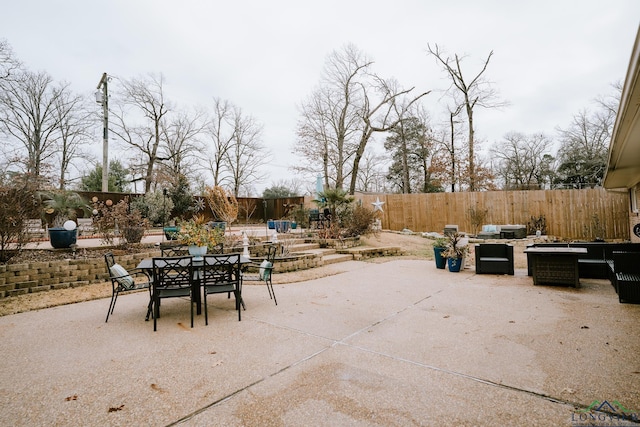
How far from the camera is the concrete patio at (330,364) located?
191cm

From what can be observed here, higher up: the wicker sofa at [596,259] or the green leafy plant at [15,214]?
the green leafy plant at [15,214]

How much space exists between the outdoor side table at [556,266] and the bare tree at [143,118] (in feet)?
69.0

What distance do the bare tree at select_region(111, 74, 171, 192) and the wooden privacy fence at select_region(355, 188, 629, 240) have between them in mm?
15310

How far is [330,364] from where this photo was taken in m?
2.57

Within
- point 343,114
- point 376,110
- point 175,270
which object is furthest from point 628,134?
point 343,114

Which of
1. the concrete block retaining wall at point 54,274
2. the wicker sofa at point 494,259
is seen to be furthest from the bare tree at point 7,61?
the wicker sofa at point 494,259

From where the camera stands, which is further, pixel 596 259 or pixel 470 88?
pixel 470 88

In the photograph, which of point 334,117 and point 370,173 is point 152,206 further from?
point 370,173

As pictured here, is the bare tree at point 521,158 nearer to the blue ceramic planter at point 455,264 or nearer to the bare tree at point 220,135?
the blue ceramic planter at point 455,264

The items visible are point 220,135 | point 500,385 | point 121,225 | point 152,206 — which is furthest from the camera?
point 220,135

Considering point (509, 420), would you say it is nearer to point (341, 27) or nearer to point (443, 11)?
point (443, 11)

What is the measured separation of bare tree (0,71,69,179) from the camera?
17.2 m
